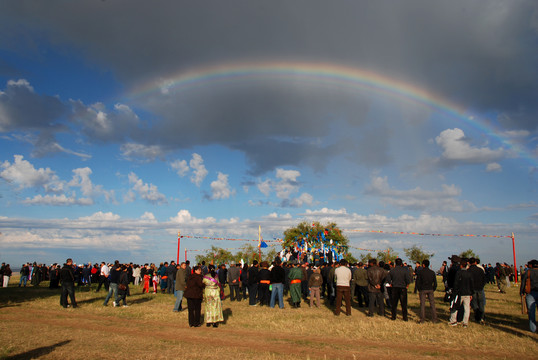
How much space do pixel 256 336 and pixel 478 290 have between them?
705cm

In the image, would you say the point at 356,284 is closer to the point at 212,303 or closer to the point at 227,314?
the point at 227,314

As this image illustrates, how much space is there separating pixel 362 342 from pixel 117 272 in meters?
11.2

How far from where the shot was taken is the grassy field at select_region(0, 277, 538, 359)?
8656mm

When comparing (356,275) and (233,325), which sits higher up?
(356,275)

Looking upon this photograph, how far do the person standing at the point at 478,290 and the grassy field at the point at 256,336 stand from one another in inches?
16.8

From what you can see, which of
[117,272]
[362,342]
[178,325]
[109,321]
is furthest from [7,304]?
[362,342]

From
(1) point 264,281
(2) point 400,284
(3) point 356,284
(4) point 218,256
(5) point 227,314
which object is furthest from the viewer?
(4) point 218,256

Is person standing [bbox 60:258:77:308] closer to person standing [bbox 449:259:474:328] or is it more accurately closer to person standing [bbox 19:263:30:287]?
person standing [bbox 449:259:474:328]

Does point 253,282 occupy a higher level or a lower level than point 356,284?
lower

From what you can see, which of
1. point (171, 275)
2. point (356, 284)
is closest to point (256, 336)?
point (356, 284)

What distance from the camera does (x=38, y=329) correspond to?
1142cm

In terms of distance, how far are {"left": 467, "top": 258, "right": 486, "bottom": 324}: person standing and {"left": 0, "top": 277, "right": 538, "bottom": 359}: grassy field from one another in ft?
1.40

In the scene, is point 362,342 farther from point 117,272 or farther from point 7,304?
point 7,304

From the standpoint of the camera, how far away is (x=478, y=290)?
12.3 m
